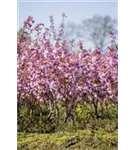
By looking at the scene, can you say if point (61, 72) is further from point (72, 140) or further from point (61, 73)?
point (72, 140)

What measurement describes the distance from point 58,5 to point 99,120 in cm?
100

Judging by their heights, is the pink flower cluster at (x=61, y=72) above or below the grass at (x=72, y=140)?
above

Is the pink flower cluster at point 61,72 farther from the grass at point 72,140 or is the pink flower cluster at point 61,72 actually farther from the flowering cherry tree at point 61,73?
the grass at point 72,140

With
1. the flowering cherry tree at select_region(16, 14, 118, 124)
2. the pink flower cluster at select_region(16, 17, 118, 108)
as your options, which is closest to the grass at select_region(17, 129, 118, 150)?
the flowering cherry tree at select_region(16, 14, 118, 124)

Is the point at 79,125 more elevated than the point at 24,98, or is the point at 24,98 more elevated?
the point at 24,98

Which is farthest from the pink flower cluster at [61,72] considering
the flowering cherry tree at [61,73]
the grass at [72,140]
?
the grass at [72,140]

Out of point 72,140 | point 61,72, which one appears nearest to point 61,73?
point 61,72

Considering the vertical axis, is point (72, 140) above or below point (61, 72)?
below

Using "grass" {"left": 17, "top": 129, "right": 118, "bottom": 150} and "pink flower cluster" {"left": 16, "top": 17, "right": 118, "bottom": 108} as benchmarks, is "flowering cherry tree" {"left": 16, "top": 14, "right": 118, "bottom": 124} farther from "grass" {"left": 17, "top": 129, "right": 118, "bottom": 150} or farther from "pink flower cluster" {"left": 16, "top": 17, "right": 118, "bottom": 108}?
"grass" {"left": 17, "top": 129, "right": 118, "bottom": 150}

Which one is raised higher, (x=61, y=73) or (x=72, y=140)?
(x=61, y=73)
